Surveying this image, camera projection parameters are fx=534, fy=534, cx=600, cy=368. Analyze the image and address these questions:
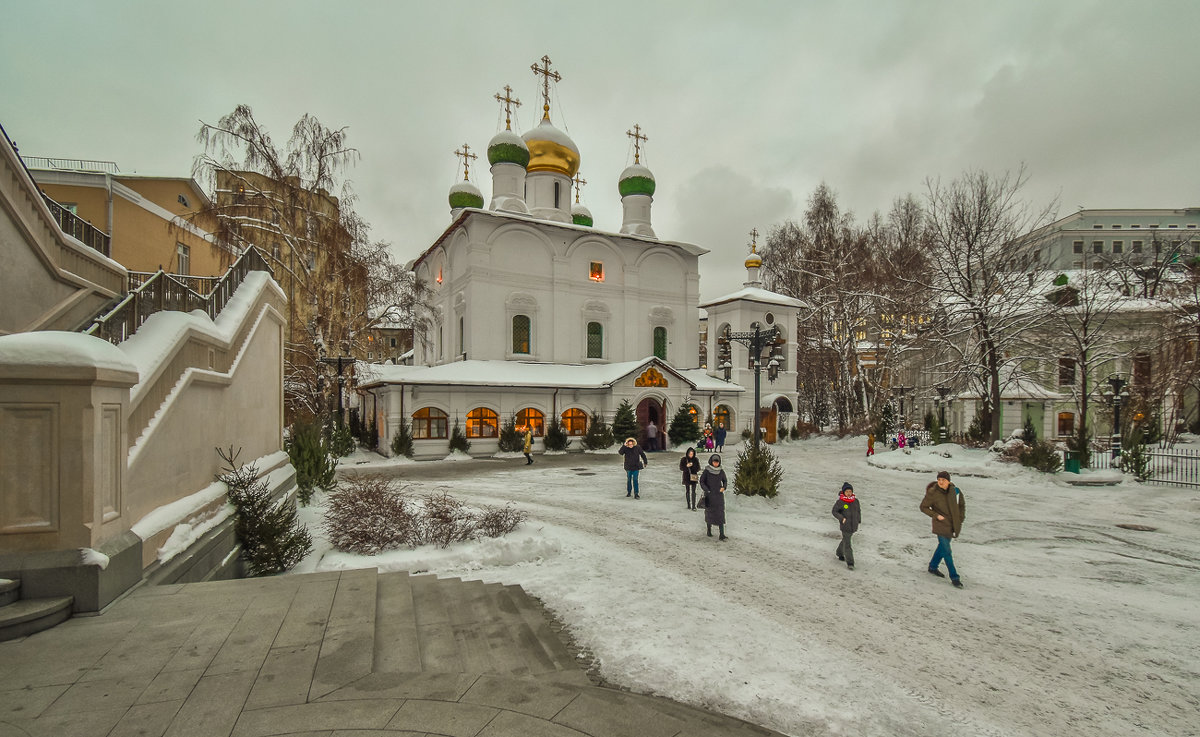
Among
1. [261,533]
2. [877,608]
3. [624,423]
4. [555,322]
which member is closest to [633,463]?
[877,608]

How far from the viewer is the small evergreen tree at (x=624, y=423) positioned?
25016 millimetres

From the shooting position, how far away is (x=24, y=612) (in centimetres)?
388

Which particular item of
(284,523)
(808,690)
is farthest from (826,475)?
(284,523)

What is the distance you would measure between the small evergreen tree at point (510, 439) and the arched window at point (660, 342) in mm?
10326

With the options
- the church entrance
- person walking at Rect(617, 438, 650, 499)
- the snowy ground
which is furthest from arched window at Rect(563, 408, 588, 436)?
the snowy ground

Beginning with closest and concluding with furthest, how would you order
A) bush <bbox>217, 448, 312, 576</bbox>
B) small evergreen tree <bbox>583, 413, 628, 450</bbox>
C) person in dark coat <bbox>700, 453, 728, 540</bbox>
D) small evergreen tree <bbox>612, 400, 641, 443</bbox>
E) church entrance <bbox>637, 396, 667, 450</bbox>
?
bush <bbox>217, 448, 312, 576</bbox>, person in dark coat <bbox>700, 453, 728, 540</bbox>, small evergreen tree <bbox>583, 413, 628, 450</bbox>, small evergreen tree <bbox>612, 400, 641, 443</bbox>, church entrance <bbox>637, 396, 667, 450</bbox>

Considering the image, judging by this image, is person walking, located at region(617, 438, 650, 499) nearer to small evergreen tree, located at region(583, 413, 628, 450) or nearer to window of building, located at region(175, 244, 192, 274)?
small evergreen tree, located at region(583, 413, 628, 450)

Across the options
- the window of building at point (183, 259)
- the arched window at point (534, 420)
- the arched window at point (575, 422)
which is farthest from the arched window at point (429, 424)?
the window of building at point (183, 259)

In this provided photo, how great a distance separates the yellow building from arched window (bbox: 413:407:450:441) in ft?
29.8

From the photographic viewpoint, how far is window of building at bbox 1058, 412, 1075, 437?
29.2m

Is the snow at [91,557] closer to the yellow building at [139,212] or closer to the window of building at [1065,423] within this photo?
the yellow building at [139,212]

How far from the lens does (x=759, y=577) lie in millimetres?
7922

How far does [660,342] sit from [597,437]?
871 cm

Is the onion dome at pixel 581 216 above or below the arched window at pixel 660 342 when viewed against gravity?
above
